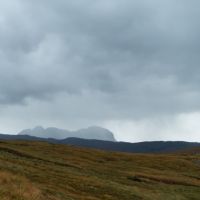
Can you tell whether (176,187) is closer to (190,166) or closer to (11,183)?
(11,183)

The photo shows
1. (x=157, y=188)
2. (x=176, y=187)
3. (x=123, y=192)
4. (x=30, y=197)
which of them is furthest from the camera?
(x=176, y=187)

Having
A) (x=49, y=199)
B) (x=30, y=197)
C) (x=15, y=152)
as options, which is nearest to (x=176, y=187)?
(x=15, y=152)

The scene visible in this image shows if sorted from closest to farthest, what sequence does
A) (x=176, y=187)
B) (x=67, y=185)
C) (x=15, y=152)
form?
(x=67, y=185), (x=176, y=187), (x=15, y=152)

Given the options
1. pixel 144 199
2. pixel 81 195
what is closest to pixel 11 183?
pixel 81 195

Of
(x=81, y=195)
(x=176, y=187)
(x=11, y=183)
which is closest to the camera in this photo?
→ (x=11, y=183)

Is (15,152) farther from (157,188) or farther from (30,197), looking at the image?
(30,197)

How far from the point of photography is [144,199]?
53812 mm

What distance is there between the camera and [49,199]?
113 feet

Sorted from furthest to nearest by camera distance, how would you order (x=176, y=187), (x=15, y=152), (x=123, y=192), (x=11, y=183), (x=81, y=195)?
(x=15, y=152), (x=176, y=187), (x=123, y=192), (x=81, y=195), (x=11, y=183)

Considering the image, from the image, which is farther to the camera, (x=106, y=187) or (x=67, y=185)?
(x=106, y=187)

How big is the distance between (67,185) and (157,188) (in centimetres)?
2338

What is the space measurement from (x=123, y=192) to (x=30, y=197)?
29888 mm

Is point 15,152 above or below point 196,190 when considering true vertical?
above

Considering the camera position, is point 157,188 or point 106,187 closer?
point 106,187
